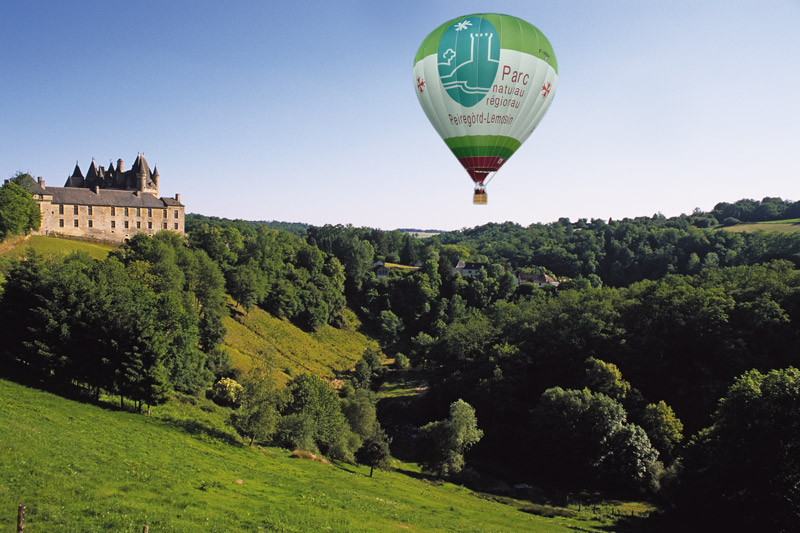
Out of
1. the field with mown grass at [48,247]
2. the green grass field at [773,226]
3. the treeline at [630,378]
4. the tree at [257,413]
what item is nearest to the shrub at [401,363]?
the treeline at [630,378]

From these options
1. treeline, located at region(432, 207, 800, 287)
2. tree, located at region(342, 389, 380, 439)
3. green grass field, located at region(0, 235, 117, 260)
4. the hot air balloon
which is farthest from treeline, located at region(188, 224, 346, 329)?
treeline, located at region(432, 207, 800, 287)

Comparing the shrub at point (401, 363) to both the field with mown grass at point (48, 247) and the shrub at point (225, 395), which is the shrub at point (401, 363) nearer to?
the shrub at point (225, 395)

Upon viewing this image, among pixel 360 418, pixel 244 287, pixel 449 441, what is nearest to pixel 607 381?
pixel 449 441

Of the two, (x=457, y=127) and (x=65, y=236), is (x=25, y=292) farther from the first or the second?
(x=65, y=236)

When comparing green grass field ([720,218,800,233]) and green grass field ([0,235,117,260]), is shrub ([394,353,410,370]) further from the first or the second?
green grass field ([720,218,800,233])

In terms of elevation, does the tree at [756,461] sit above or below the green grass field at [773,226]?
below

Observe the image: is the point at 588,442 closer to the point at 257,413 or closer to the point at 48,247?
the point at 257,413

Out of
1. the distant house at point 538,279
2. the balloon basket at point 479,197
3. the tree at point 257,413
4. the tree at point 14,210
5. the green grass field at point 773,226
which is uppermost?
the green grass field at point 773,226
